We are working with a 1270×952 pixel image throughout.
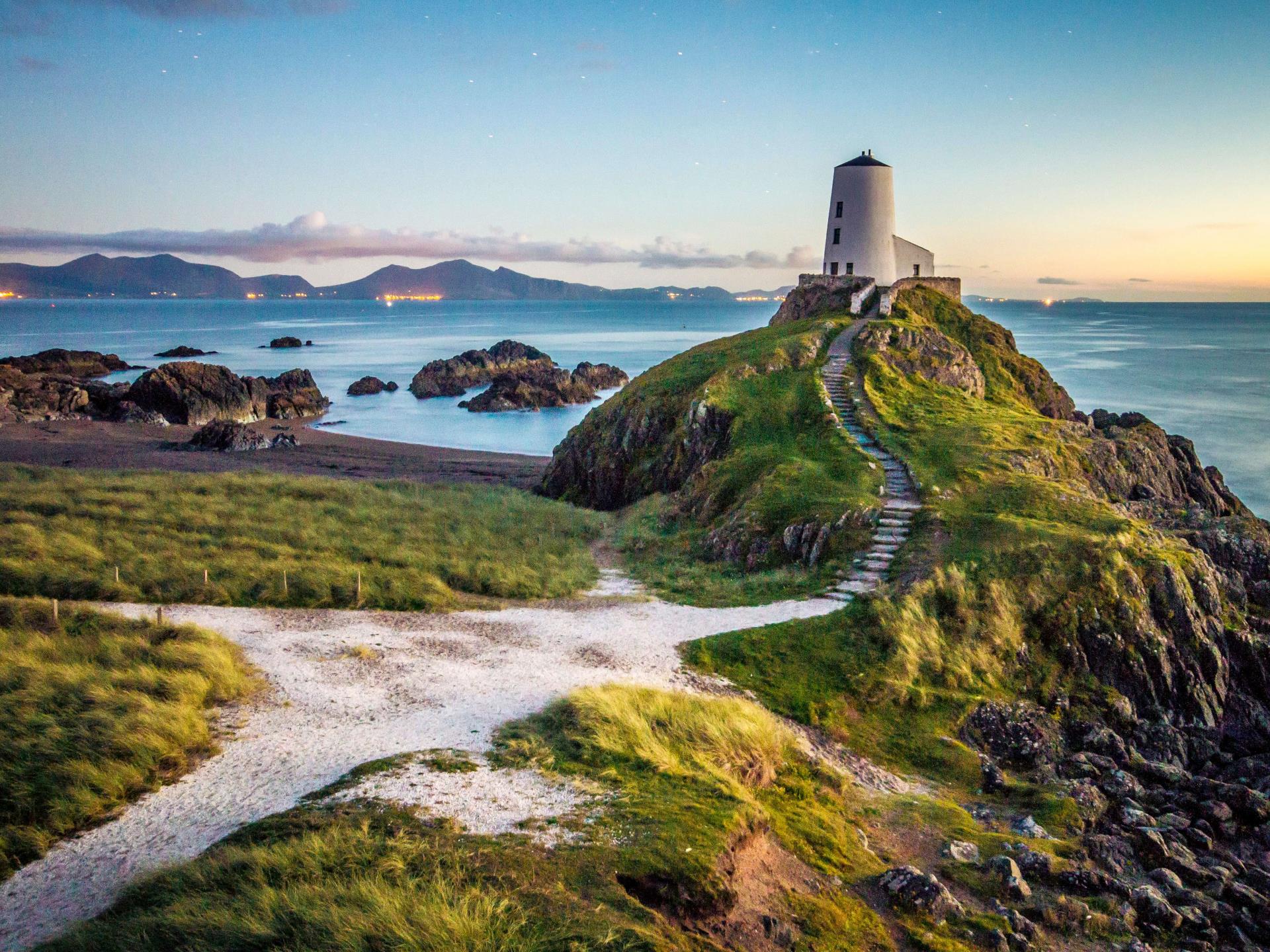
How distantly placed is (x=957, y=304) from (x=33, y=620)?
43.2 metres

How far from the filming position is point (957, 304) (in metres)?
46.0

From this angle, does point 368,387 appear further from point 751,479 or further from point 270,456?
point 751,479

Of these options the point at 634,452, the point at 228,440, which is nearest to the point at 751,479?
the point at 634,452

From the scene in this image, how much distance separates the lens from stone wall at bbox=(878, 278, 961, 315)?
43.0 metres

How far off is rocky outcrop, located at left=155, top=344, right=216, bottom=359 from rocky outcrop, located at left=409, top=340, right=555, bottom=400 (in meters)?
44.6

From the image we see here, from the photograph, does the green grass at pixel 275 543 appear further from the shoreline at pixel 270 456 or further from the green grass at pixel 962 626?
the shoreline at pixel 270 456

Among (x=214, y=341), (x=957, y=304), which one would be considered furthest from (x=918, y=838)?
(x=214, y=341)

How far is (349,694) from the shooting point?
14.0 m

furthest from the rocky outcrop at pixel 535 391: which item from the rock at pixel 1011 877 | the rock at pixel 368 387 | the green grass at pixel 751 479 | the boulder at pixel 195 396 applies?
the rock at pixel 1011 877

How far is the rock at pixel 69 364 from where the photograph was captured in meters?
89.8

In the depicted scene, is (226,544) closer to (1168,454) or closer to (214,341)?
(1168,454)

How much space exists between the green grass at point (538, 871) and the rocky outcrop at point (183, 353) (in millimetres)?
124005

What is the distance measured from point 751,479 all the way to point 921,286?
2526 cm

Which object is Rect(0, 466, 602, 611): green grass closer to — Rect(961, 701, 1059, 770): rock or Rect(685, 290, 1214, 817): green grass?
Rect(685, 290, 1214, 817): green grass
